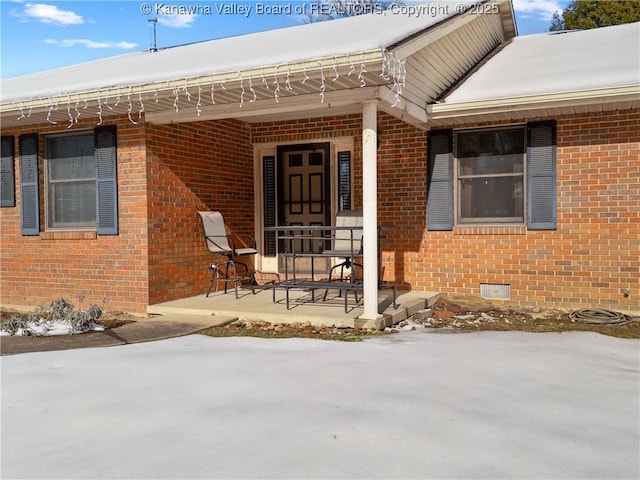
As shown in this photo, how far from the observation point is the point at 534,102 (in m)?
6.24

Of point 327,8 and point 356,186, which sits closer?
point 356,186

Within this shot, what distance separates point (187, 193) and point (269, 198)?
5.57 ft

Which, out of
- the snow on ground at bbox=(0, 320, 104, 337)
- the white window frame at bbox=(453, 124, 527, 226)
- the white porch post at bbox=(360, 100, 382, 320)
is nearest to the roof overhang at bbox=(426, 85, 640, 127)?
the white window frame at bbox=(453, 124, 527, 226)

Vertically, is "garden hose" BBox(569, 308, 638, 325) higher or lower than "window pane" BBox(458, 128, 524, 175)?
lower

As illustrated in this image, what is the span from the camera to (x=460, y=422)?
3.01 meters

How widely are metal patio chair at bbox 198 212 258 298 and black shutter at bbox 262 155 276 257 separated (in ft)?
1.21

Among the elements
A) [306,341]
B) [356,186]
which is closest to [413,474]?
[306,341]

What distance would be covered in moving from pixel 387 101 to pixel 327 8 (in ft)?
61.7

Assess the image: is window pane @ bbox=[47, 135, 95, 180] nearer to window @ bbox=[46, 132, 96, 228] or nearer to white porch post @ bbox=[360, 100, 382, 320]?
window @ bbox=[46, 132, 96, 228]

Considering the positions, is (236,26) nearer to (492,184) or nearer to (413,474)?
(492,184)

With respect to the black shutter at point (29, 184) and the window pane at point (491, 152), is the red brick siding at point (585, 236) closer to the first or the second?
the window pane at point (491, 152)

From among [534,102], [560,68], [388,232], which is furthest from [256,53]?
[560,68]

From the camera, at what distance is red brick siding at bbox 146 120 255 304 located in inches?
276

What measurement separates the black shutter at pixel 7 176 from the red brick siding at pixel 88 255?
8cm
